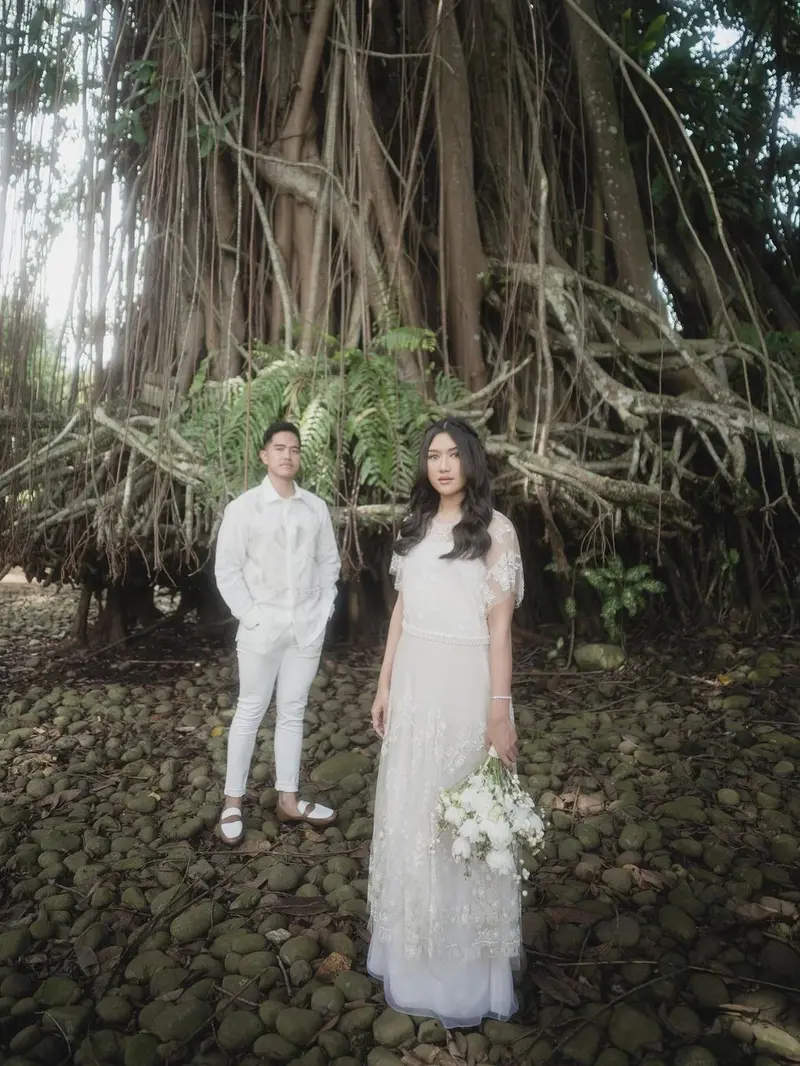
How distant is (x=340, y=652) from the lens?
441 cm

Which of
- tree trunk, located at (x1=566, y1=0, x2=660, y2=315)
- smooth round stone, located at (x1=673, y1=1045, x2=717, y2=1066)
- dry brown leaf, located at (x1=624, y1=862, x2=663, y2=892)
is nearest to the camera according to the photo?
smooth round stone, located at (x1=673, y1=1045, x2=717, y2=1066)

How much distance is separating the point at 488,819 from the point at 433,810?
170 millimetres

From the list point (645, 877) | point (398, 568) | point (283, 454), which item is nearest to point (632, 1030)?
point (645, 877)

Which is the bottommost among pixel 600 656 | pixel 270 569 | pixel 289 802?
pixel 289 802

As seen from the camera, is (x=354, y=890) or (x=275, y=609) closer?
(x=354, y=890)

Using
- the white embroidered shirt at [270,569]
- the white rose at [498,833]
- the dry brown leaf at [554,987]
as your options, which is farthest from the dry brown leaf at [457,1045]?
the white embroidered shirt at [270,569]

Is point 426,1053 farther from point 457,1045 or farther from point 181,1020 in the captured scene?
point 181,1020

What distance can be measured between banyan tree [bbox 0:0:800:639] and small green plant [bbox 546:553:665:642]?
0.18m

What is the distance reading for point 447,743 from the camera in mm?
1701

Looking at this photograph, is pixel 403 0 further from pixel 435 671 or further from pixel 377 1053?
pixel 377 1053

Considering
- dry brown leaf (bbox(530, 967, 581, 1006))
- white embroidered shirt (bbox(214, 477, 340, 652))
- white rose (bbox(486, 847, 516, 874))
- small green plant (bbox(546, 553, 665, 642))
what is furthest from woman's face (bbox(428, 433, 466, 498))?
small green plant (bbox(546, 553, 665, 642))

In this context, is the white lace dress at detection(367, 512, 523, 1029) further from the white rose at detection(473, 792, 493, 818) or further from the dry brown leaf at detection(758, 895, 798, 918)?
the dry brown leaf at detection(758, 895, 798, 918)

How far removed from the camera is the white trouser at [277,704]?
2.49m

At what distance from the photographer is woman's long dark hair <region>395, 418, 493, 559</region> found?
171cm
